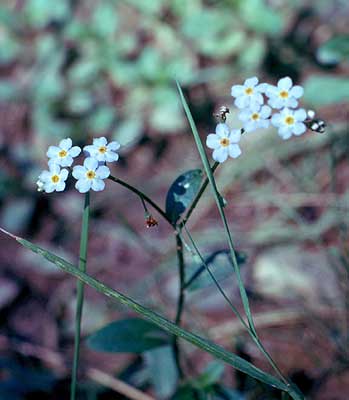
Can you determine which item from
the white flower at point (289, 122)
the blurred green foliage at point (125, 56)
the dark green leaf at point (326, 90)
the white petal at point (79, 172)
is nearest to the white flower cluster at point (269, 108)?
the white flower at point (289, 122)

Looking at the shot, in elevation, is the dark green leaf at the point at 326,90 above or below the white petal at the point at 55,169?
above

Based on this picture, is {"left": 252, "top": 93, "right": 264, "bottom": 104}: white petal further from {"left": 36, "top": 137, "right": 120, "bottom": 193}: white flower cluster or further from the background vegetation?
the background vegetation

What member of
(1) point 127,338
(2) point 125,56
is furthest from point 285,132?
(2) point 125,56

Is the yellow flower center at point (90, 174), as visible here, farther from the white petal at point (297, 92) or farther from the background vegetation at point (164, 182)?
the background vegetation at point (164, 182)

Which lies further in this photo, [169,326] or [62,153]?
[62,153]

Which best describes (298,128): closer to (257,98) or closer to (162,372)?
(257,98)

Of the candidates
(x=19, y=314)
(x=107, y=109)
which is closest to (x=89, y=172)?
(x=19, y=314)

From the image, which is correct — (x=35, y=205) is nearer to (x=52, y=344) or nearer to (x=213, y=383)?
(x=52, y=344)
